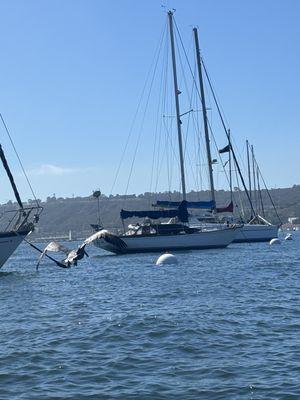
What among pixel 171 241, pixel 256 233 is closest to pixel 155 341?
pixel 171 241

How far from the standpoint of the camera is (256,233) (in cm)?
7106

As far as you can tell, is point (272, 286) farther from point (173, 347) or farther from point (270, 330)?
point (173, 347)

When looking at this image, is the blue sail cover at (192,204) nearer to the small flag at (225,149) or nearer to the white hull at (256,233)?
the white hull at (256,233)

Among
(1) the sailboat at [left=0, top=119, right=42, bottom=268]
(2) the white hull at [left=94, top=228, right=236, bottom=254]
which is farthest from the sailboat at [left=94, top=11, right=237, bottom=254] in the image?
(1) the sailboat at [left=0, top=119, right=42, bottom=268]

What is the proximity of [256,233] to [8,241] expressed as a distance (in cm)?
3830

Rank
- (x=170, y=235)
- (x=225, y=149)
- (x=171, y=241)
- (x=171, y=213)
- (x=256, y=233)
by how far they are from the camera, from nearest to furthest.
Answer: (x=170, y=235) → (x=171, y=241) → (x=171, y=213) → (x=225, y=149) → (x=256, y=233)

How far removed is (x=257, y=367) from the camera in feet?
42.3

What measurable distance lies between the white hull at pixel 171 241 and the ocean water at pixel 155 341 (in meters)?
24.7

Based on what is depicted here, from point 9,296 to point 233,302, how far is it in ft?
31.0

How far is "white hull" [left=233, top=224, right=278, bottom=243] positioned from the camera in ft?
228

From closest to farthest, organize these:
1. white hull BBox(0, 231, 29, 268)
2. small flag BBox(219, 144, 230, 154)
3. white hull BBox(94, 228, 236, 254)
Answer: white hull BBox(0, 231, 29, 268) → white hull BBox(94, 228, 236, 254) → small flag BBox(219, 144, 230, 154)

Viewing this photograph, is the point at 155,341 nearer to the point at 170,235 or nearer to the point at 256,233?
the point at 170,235

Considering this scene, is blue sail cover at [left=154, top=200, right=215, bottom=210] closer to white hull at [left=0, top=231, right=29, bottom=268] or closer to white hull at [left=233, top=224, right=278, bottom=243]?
white hull at [left=233, top=224, right=278, bottom=243]

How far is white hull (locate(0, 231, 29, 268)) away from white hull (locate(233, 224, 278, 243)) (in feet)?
112
